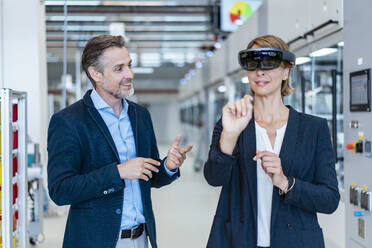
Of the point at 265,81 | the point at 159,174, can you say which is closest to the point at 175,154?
the point at 159,174

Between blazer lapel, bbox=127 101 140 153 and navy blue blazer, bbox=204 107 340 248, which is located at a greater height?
blazer lapel, bbox=127 101 140 153

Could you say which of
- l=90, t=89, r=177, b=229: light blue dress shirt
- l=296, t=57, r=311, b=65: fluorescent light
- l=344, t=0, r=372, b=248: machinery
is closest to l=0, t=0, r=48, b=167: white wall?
l=296, t=57, r=311, b=65: fluorescent light

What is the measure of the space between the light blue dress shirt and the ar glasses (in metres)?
0.67

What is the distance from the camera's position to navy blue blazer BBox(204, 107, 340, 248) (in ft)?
5.70

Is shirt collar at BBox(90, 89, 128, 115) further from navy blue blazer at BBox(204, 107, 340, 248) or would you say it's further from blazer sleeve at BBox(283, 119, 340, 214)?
blazer sleeve at BBox(283, 119, 340, 214)

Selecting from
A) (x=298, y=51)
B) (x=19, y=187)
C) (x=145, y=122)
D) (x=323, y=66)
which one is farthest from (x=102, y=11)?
(x=145, y=122)

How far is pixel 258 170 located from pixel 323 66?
681cm

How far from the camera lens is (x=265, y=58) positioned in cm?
182

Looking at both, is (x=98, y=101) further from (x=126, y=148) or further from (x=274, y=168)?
(x=274, y=168)

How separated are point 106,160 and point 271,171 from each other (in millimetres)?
762

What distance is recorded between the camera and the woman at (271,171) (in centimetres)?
172

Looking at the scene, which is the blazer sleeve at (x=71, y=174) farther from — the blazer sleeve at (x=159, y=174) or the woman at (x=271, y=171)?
the woman at (x=271, y=171)

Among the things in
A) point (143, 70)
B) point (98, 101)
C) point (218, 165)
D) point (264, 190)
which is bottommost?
point (264, 190)

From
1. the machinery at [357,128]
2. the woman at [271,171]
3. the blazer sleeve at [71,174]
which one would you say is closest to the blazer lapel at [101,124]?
the blazer sleeve at [71,174]
